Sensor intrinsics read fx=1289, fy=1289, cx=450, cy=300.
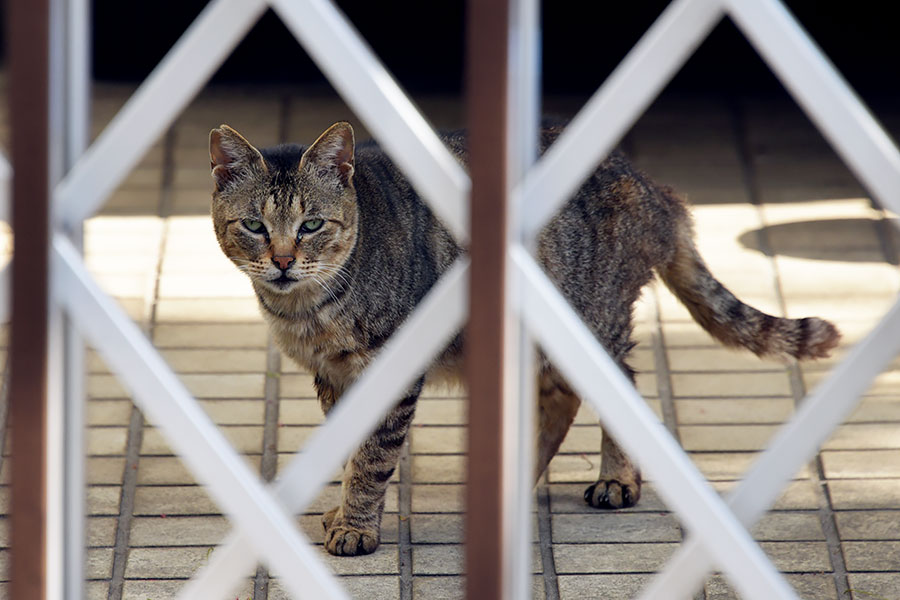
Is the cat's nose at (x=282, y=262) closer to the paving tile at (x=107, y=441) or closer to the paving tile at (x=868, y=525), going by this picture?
the paving tile at (x=107, y=441)

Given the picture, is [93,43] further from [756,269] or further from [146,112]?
[146,112]

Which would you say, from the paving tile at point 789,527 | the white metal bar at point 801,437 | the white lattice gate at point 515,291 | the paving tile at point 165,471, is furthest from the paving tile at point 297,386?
the white metal bar at point 801,437

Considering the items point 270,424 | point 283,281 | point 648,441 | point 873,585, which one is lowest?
point 648,441

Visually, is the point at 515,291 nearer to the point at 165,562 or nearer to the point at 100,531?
the point at 165,562

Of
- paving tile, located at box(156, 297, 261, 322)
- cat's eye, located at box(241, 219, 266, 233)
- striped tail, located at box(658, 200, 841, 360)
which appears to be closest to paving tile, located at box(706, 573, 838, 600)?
striped tail, located at box(658, 200, 841, 360)

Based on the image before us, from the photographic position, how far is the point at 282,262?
3182 mm

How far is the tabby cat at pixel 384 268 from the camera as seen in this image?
10.5 ft

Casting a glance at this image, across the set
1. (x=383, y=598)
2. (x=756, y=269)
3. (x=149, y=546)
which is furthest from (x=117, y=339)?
(x=756, y=269)

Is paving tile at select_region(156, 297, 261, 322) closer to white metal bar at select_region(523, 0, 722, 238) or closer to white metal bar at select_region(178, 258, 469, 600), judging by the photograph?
white metal bar at select_region(178, 258, 469, 600)

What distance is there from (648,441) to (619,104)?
0.37 m

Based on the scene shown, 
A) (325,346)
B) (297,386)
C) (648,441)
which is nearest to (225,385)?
(297,386)

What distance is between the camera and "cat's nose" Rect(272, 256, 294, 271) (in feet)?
10.4

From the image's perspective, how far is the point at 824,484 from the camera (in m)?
3.37

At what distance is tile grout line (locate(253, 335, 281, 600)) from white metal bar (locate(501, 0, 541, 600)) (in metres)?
1.60
